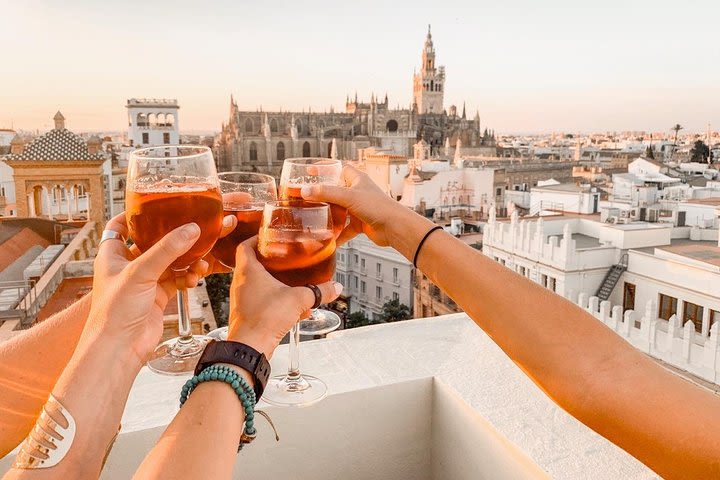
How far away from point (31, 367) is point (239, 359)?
379mm

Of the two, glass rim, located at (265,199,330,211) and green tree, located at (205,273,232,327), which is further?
green tree, located at (205,273,232,327)

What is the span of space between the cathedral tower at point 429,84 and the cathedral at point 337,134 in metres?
2.09

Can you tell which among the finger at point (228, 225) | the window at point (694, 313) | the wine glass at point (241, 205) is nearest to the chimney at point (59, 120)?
the window at point (694, 313)

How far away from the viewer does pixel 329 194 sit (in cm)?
118

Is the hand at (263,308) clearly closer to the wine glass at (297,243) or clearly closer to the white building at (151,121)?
the wine glass at (297,243)

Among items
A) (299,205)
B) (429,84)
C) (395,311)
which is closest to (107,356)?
(299,205)

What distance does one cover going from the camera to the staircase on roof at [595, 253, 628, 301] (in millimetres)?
10117

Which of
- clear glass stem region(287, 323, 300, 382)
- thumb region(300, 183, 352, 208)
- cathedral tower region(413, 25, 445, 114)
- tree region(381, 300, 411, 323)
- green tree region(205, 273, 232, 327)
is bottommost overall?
tree region(381, 300, 411, 323)

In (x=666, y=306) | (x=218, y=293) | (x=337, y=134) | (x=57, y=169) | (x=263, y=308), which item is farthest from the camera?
(x=337, y=134)

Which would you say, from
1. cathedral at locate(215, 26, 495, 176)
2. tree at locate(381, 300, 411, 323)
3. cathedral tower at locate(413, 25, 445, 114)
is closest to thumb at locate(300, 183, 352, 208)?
tree at locate(381, 300, 411, 323)

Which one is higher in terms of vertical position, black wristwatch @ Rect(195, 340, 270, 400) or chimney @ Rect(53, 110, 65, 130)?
chimney @ Rect(53, 110, 65, 130)

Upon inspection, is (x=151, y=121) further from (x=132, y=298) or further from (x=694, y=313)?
(x=132, y=298)

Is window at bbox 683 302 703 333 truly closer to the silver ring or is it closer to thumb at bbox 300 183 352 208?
thumb at bbox 300 183 352 208

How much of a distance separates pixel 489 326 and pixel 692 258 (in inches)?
379
